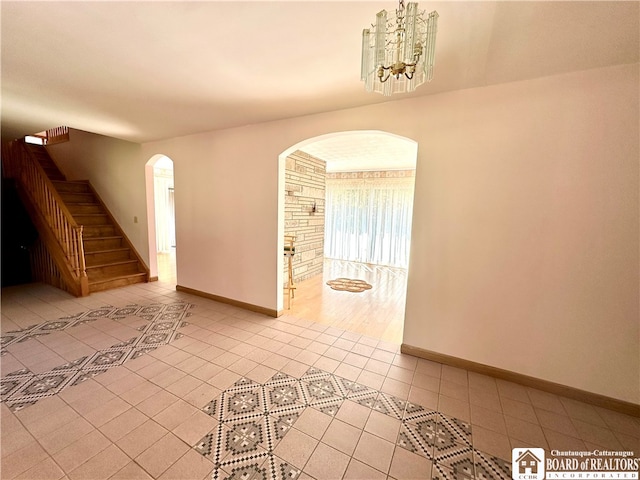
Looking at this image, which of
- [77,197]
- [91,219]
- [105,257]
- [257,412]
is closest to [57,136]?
[77,197]

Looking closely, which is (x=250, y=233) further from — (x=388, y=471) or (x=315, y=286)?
(x=388, y=471)

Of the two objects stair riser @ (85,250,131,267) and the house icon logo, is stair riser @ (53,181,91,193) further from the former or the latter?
the house icon logo

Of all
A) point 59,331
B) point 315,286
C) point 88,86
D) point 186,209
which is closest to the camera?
point 88,86

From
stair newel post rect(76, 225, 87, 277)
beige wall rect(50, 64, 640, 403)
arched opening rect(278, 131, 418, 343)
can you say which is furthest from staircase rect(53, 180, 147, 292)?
beige wall rect(50, 64, 640, 403)

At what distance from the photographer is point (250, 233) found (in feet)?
11.4

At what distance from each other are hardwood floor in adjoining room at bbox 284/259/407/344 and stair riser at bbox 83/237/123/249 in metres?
3.70

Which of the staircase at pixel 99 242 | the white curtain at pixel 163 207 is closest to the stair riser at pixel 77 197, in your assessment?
the staircase at pixel 99 242

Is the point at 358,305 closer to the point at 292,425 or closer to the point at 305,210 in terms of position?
the point at 305,210

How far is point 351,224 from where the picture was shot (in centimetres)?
733

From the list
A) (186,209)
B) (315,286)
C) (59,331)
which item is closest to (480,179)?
(315,286)

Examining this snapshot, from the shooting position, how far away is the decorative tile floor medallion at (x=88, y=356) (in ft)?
6.32

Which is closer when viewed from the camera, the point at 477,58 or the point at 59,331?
the point at 477,58

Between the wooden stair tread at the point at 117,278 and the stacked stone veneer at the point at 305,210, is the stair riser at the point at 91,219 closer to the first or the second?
the wooden stair tread at the point at 117,278

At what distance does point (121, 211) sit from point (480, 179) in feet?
20.0
